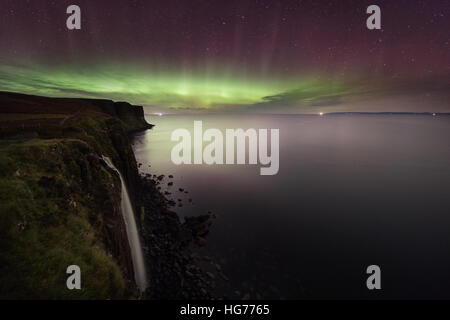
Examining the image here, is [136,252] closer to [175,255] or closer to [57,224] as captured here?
[175,255]

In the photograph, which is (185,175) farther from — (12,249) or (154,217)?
(12,249)

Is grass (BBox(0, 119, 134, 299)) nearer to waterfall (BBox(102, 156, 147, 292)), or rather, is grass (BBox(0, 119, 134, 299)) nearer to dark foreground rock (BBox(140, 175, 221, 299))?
waterfall (BBox(102, 156, 147, 292))

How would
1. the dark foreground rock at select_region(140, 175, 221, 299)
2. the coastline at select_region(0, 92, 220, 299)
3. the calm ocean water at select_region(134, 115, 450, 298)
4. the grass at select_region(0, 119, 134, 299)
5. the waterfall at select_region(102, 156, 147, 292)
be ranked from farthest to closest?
the calm ocean water at select_region(134, 115, 450, 298) < the dark foreground rock at select_region(140, 175, 221, 299) < the waterfall at select_region(102, 156, 147, 292) < the coastline at select_region(0, 92, 220, 299) < the grass at select_region(0, 119, 134, 299)

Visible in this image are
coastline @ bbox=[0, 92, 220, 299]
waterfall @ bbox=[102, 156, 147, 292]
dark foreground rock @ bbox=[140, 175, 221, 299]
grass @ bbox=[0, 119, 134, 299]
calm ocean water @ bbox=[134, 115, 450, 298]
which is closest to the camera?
grass @ bbox=[0, 119, 134, 299]

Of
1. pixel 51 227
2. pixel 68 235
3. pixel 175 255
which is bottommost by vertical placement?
pixel 175 255

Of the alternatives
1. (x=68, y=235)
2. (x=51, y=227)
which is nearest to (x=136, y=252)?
(x=68, y=235)

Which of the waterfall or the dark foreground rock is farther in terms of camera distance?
the dark foreground rock

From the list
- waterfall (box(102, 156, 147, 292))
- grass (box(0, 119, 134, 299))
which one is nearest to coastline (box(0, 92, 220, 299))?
grass (box(0, 119, 134, 299))
